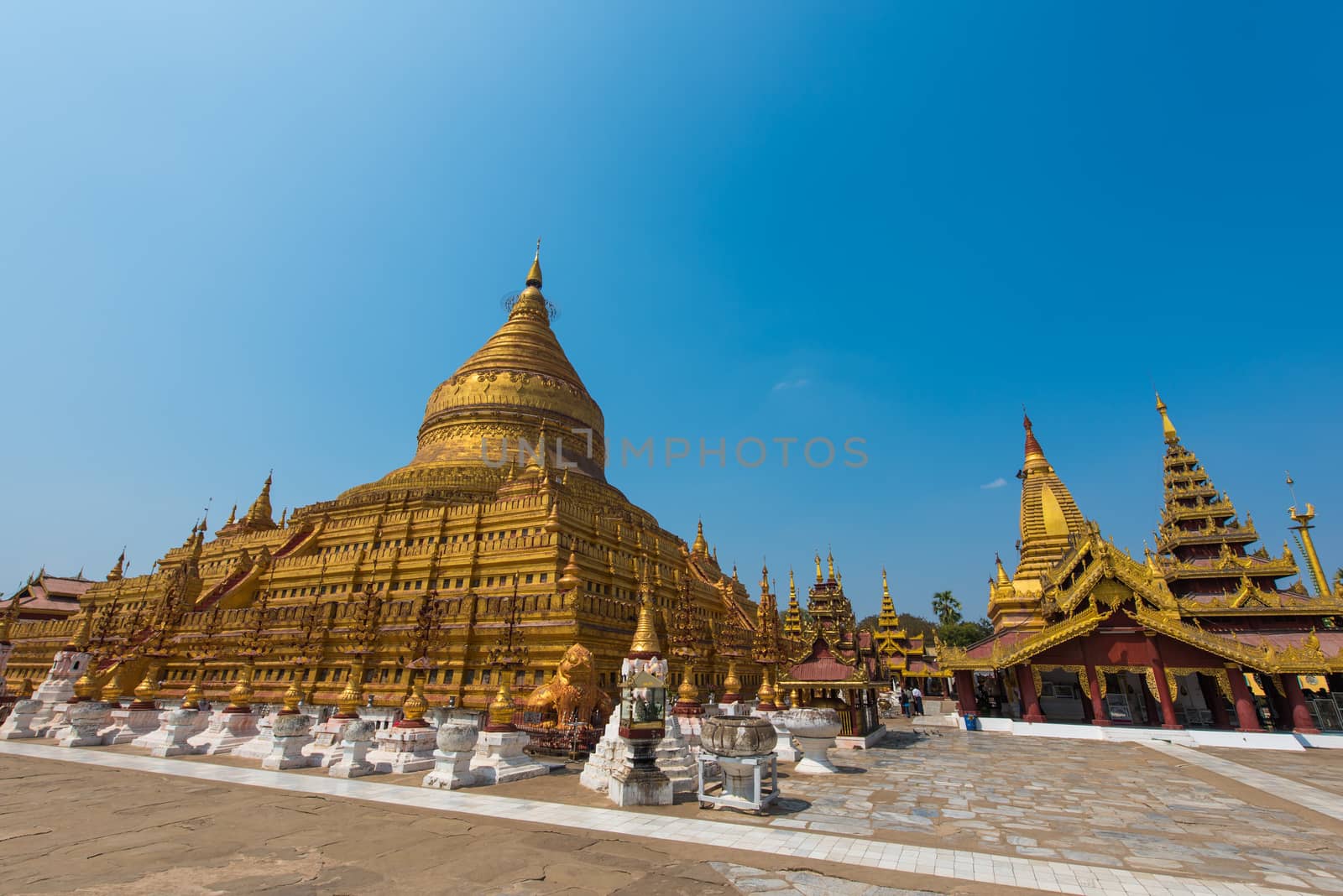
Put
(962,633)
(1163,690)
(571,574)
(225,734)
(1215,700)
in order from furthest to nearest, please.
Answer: (962,633), (571,574), (1163,690), (1215,700), (225,734)

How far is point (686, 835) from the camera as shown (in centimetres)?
906

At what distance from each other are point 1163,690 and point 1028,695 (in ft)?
14.1

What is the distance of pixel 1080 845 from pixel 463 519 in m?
25.3

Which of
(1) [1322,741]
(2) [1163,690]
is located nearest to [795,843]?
(2) [1163,690]

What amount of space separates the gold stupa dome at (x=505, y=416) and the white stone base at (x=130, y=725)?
1467 centimetres

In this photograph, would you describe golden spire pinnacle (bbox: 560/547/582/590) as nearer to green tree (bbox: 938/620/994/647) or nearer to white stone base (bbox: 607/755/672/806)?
white stone base (bbox: 607/755/672/806)

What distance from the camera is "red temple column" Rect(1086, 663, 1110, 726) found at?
22.0 meters

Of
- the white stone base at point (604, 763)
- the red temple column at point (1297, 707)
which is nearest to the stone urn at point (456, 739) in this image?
the white stone base at point (604, 763)

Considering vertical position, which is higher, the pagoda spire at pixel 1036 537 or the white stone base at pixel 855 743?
the pagoda spire at pixel 1036 537

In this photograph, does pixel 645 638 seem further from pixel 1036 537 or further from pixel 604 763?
pixel 1036 537

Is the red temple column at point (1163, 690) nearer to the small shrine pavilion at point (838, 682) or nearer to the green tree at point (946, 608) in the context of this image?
the small shrine pavilion at point (838, 682)

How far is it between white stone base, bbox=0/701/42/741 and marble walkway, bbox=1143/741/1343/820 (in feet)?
116

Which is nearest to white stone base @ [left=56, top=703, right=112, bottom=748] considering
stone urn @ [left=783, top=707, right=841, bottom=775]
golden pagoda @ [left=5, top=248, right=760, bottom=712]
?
golden pagoda @ [left=5, top=248, right=760, bottom=712]

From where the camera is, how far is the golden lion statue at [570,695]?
1764 cm
